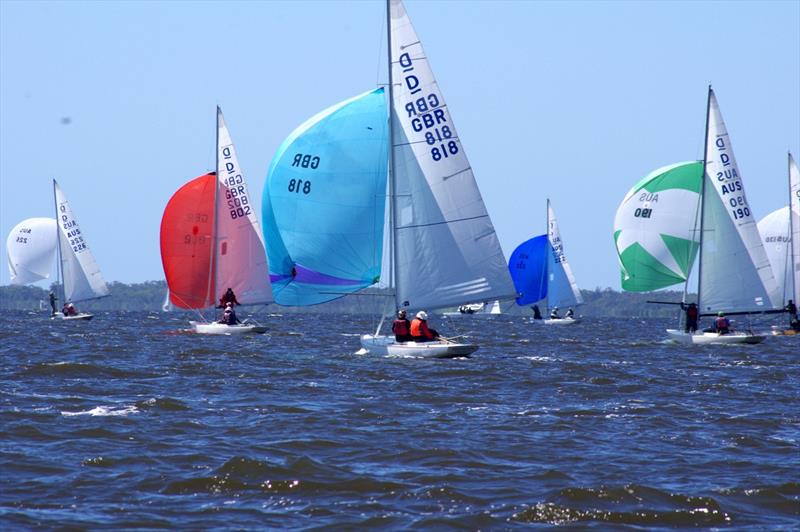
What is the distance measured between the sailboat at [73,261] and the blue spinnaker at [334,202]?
1555 inches

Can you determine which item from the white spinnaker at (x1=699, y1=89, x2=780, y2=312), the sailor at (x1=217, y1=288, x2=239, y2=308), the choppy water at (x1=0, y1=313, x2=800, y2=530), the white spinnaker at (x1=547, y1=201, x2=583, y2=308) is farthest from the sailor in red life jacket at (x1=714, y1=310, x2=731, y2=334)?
the white spinnaker at (x1=547, y1=201, x2=583, y2=308)

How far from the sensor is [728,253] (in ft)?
A: 121

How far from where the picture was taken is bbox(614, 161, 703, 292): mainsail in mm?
46625

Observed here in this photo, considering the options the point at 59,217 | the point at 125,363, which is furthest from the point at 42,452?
the point at 59,217

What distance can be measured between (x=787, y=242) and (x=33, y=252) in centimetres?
6735

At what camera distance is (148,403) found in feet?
57.5

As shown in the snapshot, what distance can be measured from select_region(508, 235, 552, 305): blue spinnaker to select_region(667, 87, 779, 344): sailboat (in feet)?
→ 124

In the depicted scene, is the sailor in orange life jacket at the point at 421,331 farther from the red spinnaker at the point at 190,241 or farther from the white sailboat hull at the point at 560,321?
the white sailboat hull at the point at 560,321

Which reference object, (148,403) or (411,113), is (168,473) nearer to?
(148,403)

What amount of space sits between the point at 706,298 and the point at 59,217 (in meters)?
38.3

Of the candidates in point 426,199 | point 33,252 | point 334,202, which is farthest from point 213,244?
point 33,252

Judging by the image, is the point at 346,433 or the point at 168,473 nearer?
the point at 168,473

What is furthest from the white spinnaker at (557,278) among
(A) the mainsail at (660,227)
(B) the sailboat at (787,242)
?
(A) the mainsail at (660,227)

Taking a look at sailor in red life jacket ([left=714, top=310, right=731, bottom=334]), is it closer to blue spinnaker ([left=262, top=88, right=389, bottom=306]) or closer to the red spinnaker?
blue spinnaker ([left=262, top=88, right=389, bottom=306])
